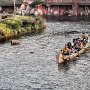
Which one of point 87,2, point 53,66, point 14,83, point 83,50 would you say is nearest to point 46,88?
point 14,83

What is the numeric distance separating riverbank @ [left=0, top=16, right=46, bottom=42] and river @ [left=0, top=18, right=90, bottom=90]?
4102mm

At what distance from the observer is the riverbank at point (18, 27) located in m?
105

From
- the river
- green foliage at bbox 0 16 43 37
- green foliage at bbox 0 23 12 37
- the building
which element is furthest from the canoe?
the building

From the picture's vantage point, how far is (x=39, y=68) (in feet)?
237

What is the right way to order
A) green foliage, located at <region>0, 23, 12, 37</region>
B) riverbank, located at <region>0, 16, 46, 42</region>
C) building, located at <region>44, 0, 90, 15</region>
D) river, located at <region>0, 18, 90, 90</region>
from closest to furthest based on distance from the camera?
river, located at <region>0, 18, 90, 90</region> < green foliage, located at <region>0, 23, 12, 37</region> < riverbank, located at <region>0, 16, 46, 42</region> < building, located at <region>44, 0, 90, 15</region>

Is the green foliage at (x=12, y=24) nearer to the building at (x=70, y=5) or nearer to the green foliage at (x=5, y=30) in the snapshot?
the green foliage at (x=5, y=30)

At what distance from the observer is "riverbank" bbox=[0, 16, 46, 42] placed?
104875mm

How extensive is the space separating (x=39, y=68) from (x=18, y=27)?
140 feet

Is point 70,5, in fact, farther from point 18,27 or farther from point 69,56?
point 69,56

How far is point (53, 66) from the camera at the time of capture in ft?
242

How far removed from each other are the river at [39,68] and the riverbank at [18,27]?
4.10 metres

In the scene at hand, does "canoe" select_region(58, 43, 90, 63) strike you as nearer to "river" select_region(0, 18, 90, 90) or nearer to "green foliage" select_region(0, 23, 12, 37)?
"river" select_region(0, 18, 90, 90)

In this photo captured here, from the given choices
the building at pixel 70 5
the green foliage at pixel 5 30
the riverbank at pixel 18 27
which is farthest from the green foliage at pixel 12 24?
the building at pixel 70 5

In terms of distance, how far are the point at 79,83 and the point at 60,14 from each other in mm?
129555
